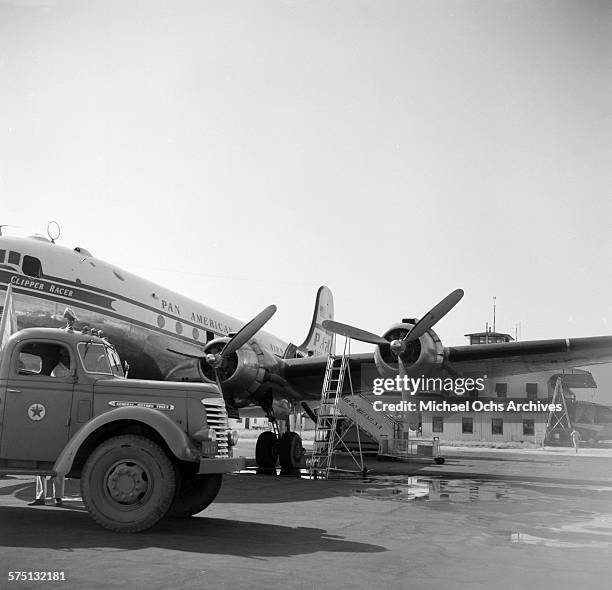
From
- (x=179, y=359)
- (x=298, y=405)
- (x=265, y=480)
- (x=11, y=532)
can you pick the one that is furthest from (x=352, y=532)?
(x=298, y=405)

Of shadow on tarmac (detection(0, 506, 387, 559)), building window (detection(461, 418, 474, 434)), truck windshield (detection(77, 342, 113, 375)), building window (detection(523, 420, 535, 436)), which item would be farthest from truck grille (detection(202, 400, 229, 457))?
building window (detection(461, 418, 474, 434))

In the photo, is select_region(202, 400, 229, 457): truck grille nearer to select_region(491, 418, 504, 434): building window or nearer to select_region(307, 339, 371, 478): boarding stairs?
select_region(307, 339, 371, 478): boarding stairs

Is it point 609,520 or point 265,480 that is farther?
point 265,480

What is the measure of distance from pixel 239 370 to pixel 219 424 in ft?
27.5

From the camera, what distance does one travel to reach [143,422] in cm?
731

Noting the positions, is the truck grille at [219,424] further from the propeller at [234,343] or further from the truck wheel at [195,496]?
the propeller at [234,343]

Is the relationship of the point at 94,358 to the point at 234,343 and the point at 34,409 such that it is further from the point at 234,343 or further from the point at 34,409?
the point at 234,343

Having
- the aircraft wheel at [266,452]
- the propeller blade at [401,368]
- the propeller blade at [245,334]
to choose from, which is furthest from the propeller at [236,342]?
the propeller blade at [401,368]

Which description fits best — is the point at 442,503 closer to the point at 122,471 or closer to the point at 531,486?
the point at 531,486

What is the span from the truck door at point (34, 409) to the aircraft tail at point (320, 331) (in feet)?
61.6

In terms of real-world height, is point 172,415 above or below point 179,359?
below

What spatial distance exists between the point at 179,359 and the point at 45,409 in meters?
9.26

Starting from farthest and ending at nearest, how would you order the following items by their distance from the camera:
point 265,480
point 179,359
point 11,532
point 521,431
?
1. point 521,431
2. point 179,359
3. point 265,480
4. point 11,532

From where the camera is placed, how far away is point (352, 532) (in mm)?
7672
